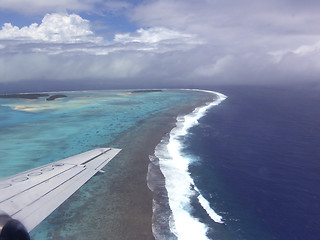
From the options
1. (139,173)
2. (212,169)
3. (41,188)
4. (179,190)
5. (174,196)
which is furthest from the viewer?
(212,169)

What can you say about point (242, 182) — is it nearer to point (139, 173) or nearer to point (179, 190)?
point (179, 190)

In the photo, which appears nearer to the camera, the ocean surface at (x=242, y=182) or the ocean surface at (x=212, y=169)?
the ocean surface at (x=242, y=182)

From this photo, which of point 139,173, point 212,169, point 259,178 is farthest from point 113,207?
point 259,178

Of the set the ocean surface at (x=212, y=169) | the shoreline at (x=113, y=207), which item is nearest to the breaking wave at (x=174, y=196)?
the ocean surface at (x=212, y=169)

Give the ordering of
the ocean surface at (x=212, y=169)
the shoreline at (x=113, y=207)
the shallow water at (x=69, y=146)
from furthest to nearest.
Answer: the shallow water at (x=69, y=146) → the ocean surface at (x=212, y=169) → the shoreline at (x=113, y=207)

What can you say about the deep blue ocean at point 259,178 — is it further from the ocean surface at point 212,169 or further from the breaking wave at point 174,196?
the breaking wave at point 174,196

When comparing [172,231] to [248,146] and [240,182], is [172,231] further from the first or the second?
[248,146]

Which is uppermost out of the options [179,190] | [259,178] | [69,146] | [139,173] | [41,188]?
[41,188]
